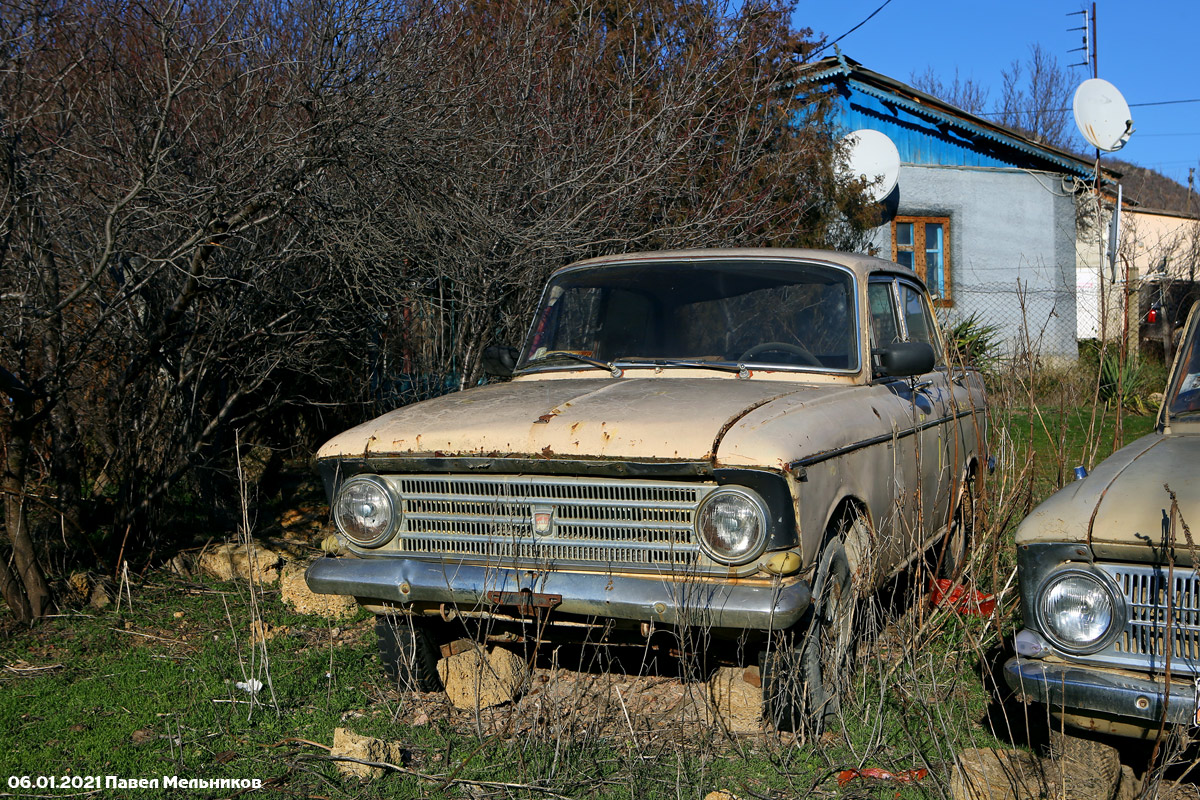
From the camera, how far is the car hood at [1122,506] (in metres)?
2.88

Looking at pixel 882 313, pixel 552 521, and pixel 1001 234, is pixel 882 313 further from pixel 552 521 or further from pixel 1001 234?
pixel 1001 234

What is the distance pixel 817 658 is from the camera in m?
3.65

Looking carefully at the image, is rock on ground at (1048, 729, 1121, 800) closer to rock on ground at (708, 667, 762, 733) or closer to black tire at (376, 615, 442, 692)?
rock on ground at (708, 667, 762, 733)

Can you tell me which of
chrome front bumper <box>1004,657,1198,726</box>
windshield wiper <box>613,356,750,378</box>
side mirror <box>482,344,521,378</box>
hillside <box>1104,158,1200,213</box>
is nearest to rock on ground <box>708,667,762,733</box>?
chrome front bumper <box>1004,657,1198,726</box>

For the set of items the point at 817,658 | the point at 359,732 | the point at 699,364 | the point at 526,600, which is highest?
the point at 699,364

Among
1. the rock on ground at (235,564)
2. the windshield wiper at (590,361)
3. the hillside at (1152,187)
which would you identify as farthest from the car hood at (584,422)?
the hillside at (1152,187)

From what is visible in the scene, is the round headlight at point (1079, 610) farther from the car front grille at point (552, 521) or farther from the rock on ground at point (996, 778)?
the car front grille at point (552, 521)

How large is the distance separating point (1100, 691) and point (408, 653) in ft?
8.27

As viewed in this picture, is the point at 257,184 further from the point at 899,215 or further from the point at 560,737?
the point at 899,215

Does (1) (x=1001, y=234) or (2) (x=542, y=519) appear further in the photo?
(1) (x=1001, y=234)

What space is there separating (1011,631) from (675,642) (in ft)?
5.79

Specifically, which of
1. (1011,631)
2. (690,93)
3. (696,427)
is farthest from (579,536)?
(690,93)

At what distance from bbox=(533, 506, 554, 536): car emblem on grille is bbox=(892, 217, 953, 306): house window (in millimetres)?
13392

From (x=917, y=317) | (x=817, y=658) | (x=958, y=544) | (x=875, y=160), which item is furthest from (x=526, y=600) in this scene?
(x=875, y=160)
